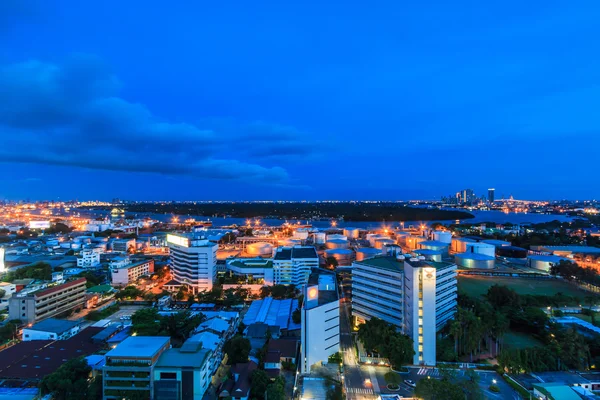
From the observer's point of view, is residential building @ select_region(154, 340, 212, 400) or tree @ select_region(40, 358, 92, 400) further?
residential building @ select_region(154, 340, 212, 400)

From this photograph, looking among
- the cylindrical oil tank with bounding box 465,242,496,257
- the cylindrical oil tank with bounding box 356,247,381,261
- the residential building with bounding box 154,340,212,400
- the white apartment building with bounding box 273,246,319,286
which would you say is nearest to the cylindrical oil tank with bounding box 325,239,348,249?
the cylindrical oil tank with bounding box 356,247,381,261

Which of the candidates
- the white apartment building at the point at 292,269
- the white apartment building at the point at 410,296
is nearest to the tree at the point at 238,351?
the white apartment building at the point at 410,296

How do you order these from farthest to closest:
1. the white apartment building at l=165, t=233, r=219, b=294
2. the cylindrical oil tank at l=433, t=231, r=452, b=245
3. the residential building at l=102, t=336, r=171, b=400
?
the cylindrical oil tank at l=433, t=231, r=452, b=245 → the white apartment building at l=165, t=233, r=219, b=294 → the residential building at l=102, t=336, r=171, b=400

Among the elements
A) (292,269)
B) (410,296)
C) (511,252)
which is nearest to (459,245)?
(511,252)

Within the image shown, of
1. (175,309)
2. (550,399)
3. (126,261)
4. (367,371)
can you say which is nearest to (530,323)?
(550,399)

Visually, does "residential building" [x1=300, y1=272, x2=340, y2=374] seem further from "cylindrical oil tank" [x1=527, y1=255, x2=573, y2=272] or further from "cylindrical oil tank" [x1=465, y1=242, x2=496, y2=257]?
"cylindrical oil tank" [x1=465, y1=242, x2=496, y2=257]

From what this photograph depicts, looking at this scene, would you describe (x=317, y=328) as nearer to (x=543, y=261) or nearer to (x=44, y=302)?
(x=44, y=302)
